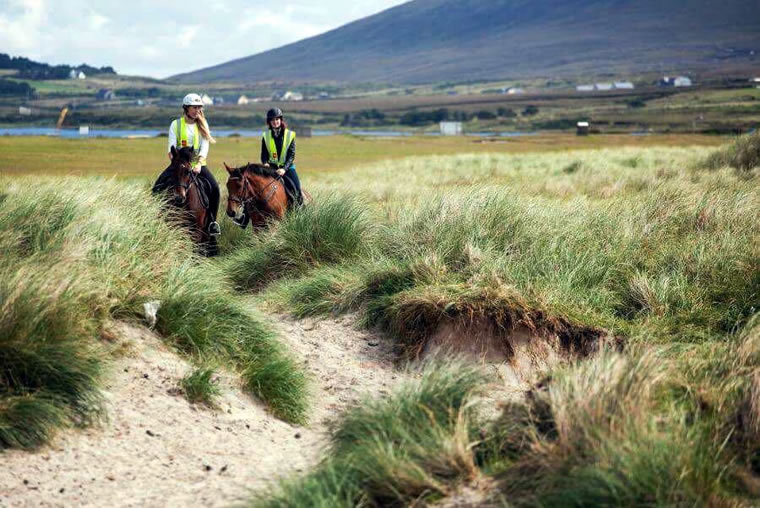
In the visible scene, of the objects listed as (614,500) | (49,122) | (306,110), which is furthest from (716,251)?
(306,110)

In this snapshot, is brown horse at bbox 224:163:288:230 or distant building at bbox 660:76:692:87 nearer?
brown horse at bbox 224:163:288:230

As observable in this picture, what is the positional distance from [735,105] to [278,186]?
9378 cm

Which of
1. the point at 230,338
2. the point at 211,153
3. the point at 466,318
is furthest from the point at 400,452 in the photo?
the point at 211,153

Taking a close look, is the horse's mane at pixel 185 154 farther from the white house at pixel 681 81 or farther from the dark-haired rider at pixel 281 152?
the white house at pixel 681 81

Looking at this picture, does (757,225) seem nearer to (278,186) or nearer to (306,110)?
(278,186)

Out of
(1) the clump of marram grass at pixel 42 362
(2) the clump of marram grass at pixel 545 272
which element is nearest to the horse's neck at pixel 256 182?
(2) the clump of marram grass at pixel 545 272

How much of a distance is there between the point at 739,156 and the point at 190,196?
17.9 metres

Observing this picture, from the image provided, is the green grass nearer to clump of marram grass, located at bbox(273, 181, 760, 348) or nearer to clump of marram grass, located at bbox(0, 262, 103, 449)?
clump of marram grass, located at bbox(273, 181, 760, 348)

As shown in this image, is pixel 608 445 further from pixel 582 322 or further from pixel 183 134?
pixel 183 134

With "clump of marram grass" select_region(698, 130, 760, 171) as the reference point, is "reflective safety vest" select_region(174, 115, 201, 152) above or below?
above

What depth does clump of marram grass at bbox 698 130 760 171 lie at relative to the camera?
26.5 metres

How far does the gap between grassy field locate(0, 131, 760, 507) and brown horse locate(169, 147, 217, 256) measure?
707mm

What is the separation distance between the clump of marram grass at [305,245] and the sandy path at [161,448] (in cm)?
389

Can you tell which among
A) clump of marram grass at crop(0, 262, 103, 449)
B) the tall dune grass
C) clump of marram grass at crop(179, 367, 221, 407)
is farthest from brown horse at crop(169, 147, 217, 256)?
clump of marram grass at crop(0, 262, 103, 449)
